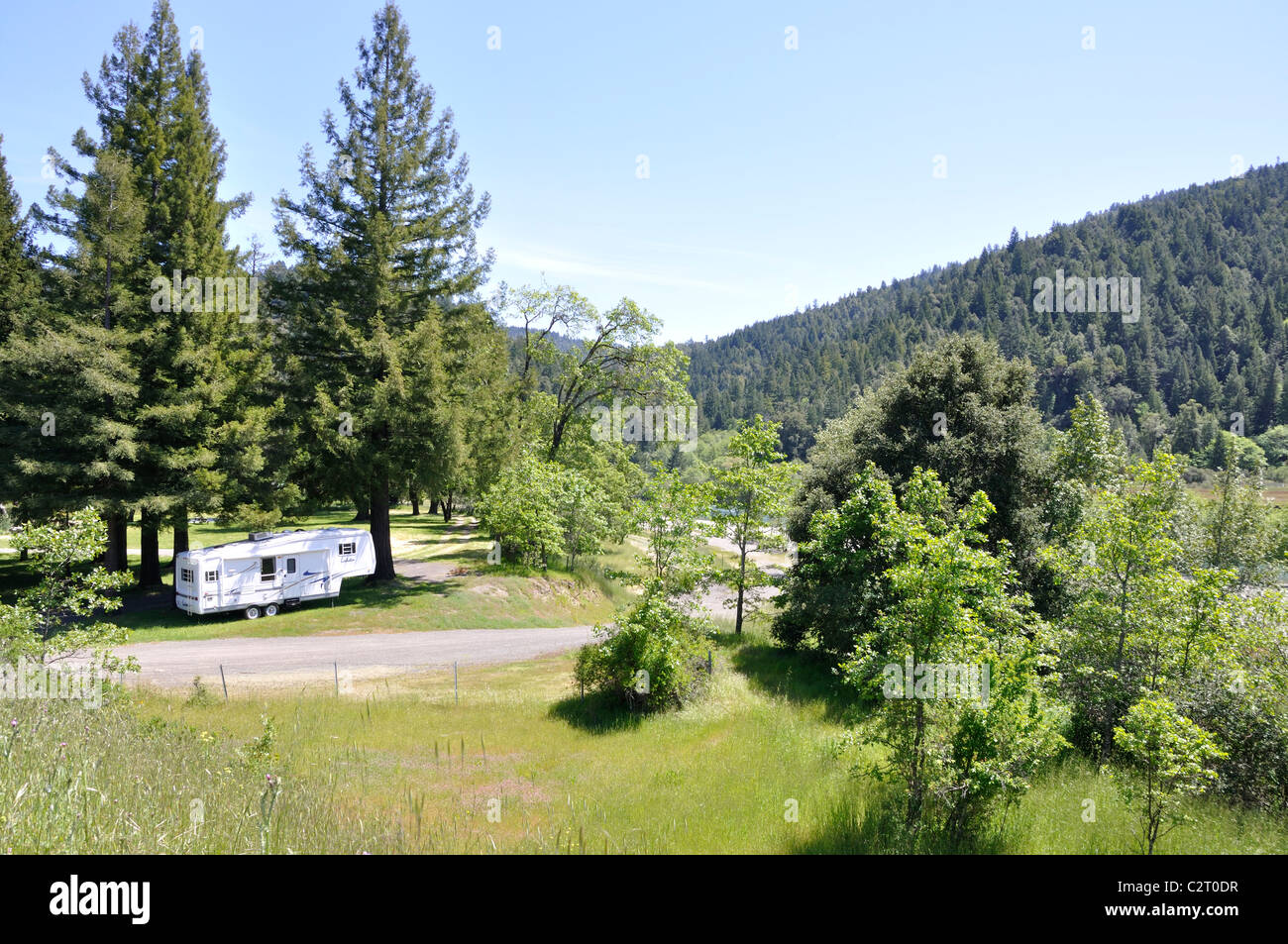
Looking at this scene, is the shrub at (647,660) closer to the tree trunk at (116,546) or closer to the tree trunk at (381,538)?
the tree trunk at (381,538)

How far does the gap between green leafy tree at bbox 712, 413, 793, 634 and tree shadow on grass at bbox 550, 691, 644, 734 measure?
7876 mm

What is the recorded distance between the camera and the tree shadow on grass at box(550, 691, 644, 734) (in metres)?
15.1

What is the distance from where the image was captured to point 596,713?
51.8 ft

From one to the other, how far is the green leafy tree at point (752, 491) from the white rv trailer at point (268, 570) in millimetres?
15571

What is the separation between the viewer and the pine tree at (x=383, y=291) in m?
25.0

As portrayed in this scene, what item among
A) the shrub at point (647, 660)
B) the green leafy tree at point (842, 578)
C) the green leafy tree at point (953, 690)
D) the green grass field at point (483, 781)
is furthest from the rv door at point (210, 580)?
the green leafy tree at point (953, 690)

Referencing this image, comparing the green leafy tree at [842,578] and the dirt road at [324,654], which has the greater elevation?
the green leafy tree at [842,578]

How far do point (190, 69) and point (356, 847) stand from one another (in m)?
33.4

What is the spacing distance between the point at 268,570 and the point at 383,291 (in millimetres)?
11663

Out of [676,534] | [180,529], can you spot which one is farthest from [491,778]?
[180,529]

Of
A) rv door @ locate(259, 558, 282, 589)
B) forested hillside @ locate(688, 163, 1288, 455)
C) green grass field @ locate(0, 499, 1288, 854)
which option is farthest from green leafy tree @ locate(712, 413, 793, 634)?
forested hillside @ locate(688, 163, 1288, 455)

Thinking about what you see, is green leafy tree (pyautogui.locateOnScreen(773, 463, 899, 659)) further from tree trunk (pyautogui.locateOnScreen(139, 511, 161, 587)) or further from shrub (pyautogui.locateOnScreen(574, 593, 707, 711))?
tree trunk (pyautogui.locateOnScreen(139, 511, 161, 587))
